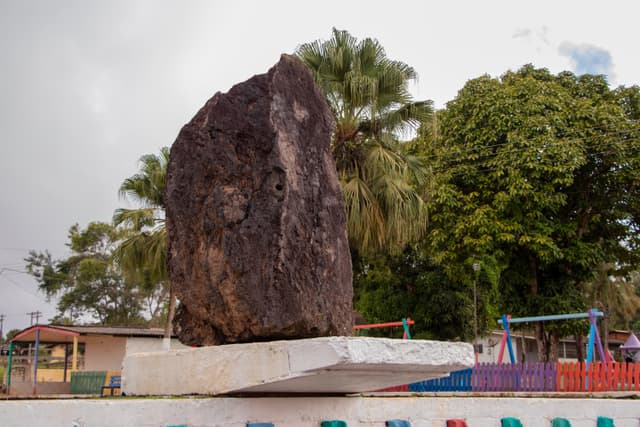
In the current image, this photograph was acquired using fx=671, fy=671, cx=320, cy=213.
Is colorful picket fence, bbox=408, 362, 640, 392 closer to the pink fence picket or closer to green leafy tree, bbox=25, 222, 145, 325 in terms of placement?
the pink fence picket

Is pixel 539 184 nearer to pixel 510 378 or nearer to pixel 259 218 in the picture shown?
pixel 510 378

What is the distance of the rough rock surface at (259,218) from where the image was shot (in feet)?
18.1

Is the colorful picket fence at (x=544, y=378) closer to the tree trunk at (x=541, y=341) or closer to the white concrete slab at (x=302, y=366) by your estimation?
the tree trunk at (x=541, y=341)

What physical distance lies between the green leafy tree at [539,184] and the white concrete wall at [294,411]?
45.4 ft

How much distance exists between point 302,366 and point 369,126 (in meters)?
10.7

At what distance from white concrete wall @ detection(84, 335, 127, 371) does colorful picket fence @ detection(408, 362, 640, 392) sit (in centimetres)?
1431

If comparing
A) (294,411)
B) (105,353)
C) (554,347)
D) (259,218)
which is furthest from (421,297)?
(259,218)

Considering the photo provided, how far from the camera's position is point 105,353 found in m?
25.5

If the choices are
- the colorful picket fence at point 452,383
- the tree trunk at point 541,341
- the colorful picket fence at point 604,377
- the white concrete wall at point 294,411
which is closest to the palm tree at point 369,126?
the colorful picket fence at point 452,383

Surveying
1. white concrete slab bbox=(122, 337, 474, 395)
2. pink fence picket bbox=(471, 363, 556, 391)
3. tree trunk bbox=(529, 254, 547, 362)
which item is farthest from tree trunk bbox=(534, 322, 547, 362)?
white concrete slab bbox=(122, 337, 474, 395)

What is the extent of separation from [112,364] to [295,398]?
2154 centimetres

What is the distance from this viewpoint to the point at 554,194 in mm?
20906

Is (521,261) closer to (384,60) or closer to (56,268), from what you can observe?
(384,60)

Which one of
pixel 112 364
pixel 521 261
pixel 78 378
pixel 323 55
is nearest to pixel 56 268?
pixel 112 364
